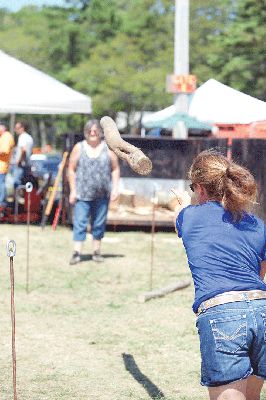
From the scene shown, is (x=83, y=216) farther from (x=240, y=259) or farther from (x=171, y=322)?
(x=240, y=259)

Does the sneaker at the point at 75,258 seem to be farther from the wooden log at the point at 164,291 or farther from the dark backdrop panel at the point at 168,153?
the dark backdrop panel at the point at 168,153

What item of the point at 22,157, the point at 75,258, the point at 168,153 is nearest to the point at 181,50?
the point at 168,153

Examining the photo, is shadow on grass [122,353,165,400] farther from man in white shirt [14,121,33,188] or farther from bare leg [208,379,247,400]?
man in white shirt [14,121,33,188]

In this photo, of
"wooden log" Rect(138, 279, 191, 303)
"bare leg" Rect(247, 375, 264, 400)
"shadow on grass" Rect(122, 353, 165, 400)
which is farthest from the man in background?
"bare leg" Rect(247, 375, 264, 400)

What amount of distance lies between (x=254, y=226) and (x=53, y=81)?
39.9 ft

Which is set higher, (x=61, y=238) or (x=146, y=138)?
(x=146, y=138)

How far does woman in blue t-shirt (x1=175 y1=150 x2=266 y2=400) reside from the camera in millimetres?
4504

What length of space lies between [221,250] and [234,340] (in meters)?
0.43

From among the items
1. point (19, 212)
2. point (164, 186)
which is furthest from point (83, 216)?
point (19, 212)

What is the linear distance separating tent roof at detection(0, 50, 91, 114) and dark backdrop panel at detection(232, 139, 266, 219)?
324 centimetres

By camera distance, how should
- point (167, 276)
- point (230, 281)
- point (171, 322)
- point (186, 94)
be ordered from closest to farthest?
point (230, 281) → point (171, 322) → point (167, 276) → point (186, 94)

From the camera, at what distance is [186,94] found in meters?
18.0

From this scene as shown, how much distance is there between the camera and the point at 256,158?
1409cm

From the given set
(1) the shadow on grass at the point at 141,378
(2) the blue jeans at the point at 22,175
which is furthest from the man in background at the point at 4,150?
(1) the shadow on grass at the point at 141,378
